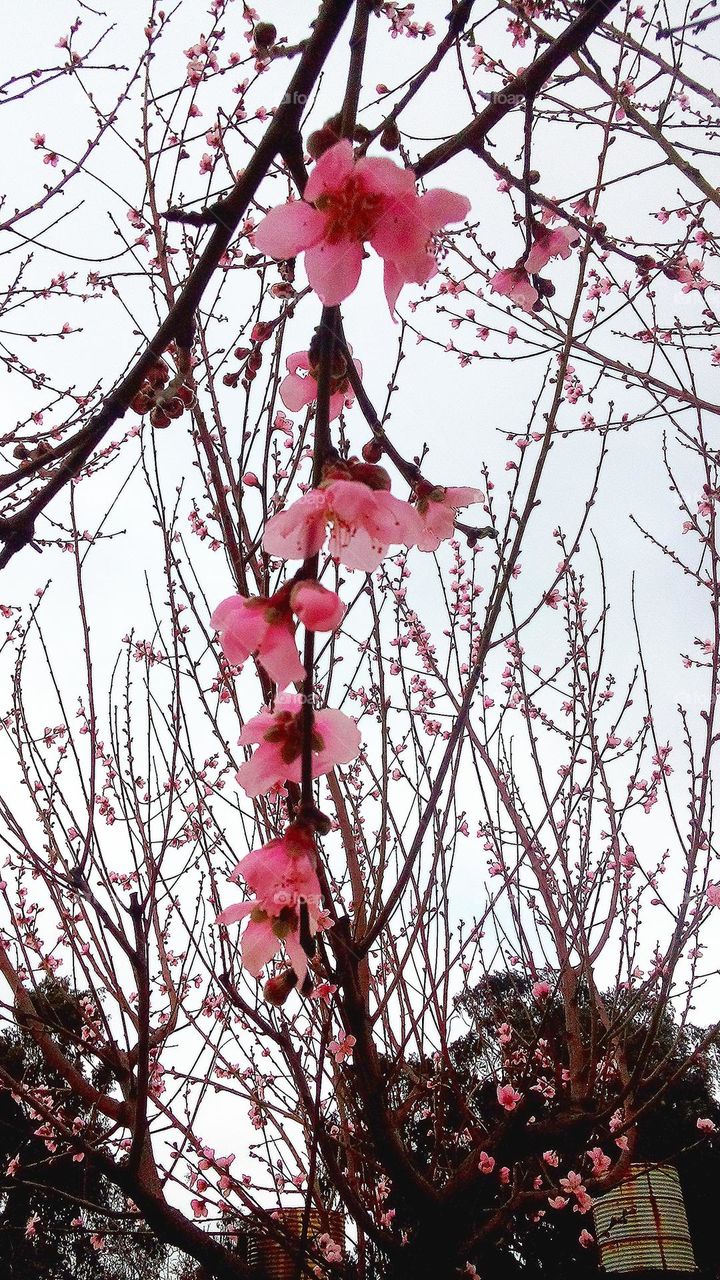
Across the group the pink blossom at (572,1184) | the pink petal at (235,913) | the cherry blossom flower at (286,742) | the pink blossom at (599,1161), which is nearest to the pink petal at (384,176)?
the cherry blossom flower at (286,742)

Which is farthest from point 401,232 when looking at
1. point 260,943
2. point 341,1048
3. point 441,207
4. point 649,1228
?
point 649,1228

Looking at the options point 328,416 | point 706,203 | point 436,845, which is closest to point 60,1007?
point 436,845

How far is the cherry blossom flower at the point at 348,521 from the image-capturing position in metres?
0.65

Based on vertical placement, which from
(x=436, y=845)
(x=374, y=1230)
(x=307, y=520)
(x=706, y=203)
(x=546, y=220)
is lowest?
(x=374, y=1230)

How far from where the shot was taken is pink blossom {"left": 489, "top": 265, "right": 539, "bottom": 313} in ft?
3.92

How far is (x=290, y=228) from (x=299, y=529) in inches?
10.8

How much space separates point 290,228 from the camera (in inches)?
29.0

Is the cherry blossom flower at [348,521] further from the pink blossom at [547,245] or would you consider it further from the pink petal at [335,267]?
the pink blossom at [547,245]

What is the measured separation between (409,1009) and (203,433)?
2041 mm

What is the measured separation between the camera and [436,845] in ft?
8.73

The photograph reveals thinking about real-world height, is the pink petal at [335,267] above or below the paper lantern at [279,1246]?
above

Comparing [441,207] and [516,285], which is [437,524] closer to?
[441,207]

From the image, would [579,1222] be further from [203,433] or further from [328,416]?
[328,416]

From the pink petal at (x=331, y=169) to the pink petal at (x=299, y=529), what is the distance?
0.27 m
